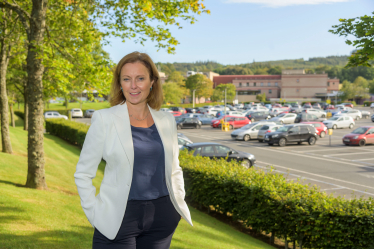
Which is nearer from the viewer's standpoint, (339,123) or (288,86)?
(339,123)

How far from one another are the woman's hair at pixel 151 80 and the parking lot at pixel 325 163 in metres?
7.70

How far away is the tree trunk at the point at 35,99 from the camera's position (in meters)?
8.40

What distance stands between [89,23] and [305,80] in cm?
10699

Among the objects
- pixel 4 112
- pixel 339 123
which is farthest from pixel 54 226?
pixel 339 123

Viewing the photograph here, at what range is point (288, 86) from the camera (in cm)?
11000

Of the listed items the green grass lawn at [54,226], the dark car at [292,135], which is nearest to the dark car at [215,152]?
the green grass lawn at [54,226]

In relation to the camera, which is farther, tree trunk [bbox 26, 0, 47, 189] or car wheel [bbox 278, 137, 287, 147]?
car wheel [bbox 278, 137, 287, 147]

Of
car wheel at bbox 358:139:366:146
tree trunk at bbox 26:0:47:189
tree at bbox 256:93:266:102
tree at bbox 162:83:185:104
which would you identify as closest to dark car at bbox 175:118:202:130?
car wheel at bbox 358:139:366:146

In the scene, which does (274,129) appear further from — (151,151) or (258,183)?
(151,151)

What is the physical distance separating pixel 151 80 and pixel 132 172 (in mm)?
787

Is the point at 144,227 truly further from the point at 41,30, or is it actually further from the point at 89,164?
the point at 41,30

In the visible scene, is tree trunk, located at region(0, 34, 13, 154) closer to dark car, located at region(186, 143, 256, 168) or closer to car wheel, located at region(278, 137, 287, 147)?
dark car, located at region(186, 143, 256, 168)

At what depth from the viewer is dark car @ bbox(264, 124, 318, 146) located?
25.8 meters

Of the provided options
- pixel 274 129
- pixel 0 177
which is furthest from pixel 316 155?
pixel 0 177
